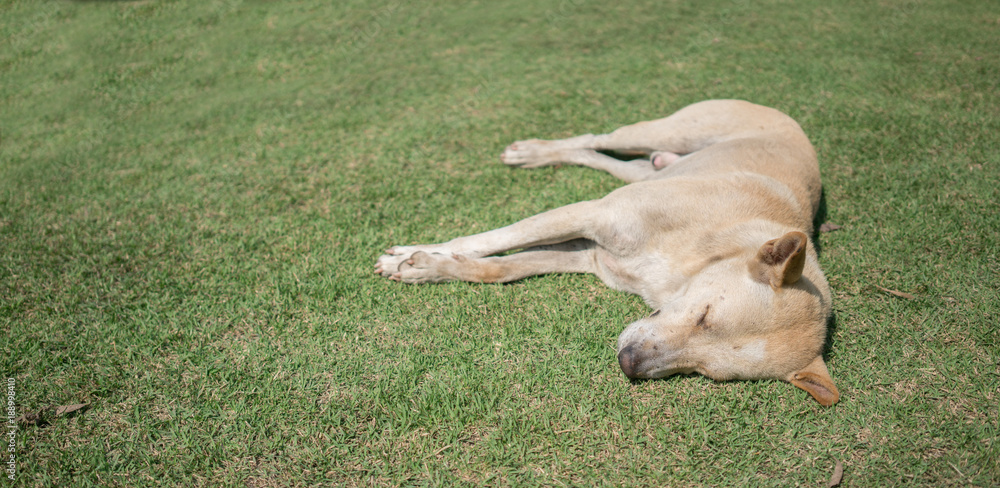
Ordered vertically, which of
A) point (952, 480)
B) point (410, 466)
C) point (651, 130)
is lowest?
point (952, 480)

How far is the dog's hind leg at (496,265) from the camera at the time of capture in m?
3.86

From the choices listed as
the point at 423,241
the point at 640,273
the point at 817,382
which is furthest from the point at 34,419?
the point at 817,382

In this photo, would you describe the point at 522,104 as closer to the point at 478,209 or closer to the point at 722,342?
the point at 478,209

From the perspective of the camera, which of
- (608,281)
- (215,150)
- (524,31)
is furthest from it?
(524,31)

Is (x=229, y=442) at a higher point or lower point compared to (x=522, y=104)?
lower

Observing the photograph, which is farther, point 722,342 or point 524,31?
point 524,31

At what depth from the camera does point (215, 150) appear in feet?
18.5

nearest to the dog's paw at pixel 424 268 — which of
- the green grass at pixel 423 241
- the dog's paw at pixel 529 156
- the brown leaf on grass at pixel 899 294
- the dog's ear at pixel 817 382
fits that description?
the green grass at pixel 423 241

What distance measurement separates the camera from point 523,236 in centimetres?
384

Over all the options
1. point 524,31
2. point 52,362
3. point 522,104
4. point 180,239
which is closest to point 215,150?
point 180,239

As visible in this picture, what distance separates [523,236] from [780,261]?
1.62 meters

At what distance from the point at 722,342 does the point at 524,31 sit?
6.09m

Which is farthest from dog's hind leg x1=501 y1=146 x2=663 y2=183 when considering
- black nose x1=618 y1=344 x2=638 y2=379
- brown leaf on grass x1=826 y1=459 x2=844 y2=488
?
brown leaf on grass x1=826 y1=459 x2=844 y2=488

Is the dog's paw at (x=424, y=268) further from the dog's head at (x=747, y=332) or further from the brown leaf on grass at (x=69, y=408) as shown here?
the brown leaf on grass at (x=69, y=408)
